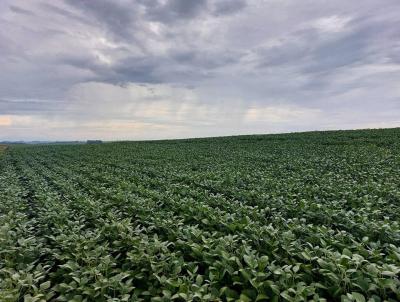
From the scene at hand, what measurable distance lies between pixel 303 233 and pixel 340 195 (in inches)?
148

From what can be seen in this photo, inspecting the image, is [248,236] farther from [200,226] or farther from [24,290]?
[24,290]

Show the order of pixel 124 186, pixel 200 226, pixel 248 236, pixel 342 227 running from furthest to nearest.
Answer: pixel 124 186 → pixel 200 226 → pixel 342 227 → pixel 248 236

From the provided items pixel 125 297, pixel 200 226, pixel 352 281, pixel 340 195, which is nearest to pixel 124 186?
pixel 200 226

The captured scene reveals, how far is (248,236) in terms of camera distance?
451 centimetres

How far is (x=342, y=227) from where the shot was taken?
17.8ft

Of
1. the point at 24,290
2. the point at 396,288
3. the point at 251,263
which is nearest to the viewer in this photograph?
the point at 396,288

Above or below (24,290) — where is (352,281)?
above

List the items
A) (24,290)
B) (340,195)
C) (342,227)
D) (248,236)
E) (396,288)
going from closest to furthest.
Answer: (396,288) → (24,290) → (248,236) → (342,227) → (340,195)

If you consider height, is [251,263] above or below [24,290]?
above

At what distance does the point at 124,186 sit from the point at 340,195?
6.55 m

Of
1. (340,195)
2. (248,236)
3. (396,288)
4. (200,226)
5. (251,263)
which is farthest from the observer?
(340,195)

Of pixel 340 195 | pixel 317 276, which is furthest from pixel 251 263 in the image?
pixel 340 195

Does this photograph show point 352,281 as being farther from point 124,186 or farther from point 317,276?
point 124,186

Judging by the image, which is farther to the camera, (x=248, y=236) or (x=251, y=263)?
(x=248, y=236)
